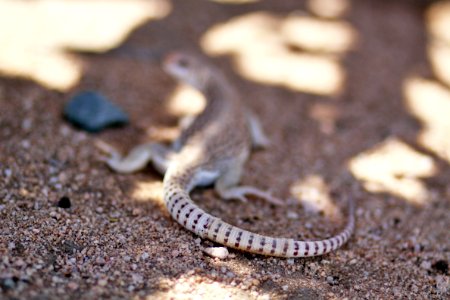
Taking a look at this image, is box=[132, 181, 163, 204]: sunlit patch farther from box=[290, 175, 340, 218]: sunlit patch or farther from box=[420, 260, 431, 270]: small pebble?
box=[420, 260, 431, 270]: small pebble

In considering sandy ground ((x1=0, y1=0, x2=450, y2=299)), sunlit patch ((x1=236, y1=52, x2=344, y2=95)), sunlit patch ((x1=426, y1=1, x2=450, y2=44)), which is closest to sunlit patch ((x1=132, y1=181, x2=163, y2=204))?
sandy ground ((x1=0, y1=0, x2=450, y2=299))

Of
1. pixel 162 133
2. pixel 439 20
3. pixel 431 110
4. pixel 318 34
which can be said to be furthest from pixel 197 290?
pixel 439 20

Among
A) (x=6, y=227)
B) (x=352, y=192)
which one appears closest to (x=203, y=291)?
(x=6, y=227)

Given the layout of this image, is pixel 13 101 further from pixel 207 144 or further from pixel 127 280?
pixel 127 280

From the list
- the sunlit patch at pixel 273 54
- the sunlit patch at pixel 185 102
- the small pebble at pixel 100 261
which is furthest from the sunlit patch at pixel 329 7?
the small pebble at pixel 100 261

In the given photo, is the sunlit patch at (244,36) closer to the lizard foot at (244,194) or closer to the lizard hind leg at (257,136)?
the lizard hind leg at (257,136)

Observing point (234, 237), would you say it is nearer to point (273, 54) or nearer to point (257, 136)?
point (257, 136)
